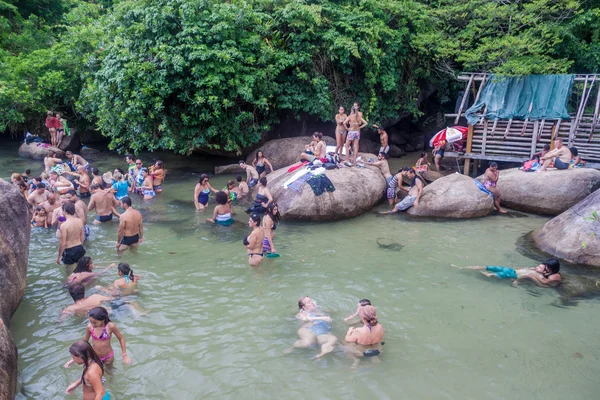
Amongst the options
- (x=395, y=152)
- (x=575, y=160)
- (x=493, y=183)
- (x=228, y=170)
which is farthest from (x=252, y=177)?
(x=575, y=160)

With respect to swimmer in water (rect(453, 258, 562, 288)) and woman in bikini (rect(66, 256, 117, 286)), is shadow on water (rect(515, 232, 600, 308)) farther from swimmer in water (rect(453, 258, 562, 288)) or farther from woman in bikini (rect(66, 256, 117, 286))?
woman in bikini (rect(66, 256, 117, 286))

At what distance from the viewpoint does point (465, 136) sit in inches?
681

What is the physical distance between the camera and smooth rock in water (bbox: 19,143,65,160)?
2031 cm

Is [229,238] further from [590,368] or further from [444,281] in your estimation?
[590,368]

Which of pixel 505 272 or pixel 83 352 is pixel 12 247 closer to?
pixel 83 352

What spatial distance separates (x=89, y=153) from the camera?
2139 centimetres

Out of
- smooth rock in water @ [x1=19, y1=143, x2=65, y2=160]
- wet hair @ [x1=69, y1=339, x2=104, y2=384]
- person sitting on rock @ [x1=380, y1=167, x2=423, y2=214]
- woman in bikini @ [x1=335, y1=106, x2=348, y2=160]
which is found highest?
woman in bikini @ [x1=335, y1=106, x2=348, y2=160]

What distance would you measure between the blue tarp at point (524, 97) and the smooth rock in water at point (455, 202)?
14.9ft

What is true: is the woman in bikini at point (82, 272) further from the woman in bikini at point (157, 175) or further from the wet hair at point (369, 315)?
the woman in bikini at point (157, 175)

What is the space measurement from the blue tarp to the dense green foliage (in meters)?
0.49

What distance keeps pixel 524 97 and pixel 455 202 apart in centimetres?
600

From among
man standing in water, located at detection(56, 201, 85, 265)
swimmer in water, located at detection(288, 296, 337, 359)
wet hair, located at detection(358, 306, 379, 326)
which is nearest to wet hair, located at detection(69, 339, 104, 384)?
swimmer in water, located at detection(288, 296, 337, 359)

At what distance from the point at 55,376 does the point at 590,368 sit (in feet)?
23.1

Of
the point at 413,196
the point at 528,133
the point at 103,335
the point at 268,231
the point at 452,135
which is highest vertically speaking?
the point at 528,133
